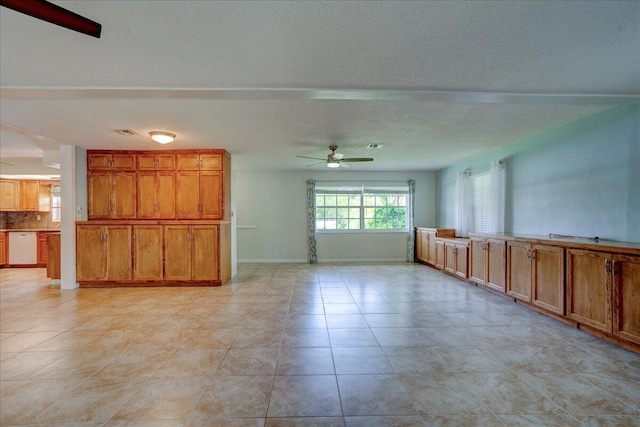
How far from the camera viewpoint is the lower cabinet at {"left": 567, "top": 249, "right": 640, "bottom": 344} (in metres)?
2.64

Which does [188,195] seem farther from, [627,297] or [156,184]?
[627,297]

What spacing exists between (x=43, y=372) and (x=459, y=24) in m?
3.97

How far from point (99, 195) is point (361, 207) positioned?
19.4 feet

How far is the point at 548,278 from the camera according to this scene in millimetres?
3547

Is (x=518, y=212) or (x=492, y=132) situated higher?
(x=492, y=132)

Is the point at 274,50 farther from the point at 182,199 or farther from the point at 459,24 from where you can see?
the point at 182,199

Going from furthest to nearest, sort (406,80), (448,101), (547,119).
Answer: (547,119) → (448,101) → (406,80)

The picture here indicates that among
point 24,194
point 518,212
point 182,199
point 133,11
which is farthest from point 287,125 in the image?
point 24,194

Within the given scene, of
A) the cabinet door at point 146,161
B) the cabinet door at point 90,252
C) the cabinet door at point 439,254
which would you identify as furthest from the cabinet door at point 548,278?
the cabinet door at point 90,252

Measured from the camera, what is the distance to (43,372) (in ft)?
7.71

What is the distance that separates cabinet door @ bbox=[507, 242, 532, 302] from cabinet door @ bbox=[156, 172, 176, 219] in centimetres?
559

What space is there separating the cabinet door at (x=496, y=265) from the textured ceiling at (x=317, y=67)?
68.6 inches

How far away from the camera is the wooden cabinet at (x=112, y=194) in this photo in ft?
17.9

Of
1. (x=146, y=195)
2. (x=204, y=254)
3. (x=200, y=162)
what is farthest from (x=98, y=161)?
(x=204, y=254)
